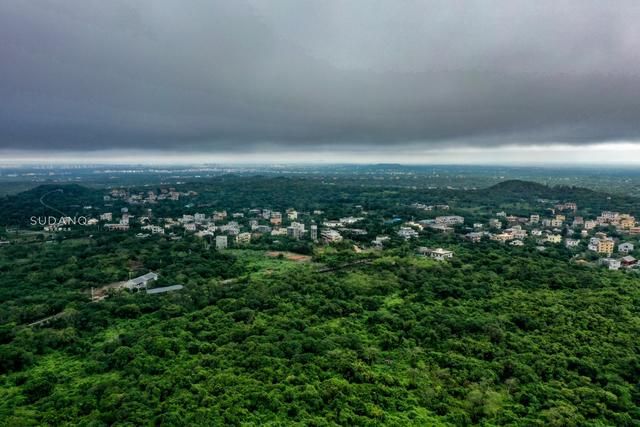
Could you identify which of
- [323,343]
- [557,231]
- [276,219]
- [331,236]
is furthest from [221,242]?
[557,231]

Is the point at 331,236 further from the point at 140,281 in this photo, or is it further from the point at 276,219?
Answer: the point at 140,281

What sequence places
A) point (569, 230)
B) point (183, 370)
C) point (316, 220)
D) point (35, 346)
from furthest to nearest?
point (316, 220) < point (569, 230) < point (35, 346) < point (183, 370)

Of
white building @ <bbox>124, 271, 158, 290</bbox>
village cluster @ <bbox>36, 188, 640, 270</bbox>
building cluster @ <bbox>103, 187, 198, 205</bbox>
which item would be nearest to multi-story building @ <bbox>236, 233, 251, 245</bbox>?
village cluster @ <bbox>36, 188, 640, 270</bbox>

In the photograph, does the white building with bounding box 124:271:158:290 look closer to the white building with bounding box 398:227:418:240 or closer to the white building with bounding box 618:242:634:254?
the white building with bounding box 398:227:418:240

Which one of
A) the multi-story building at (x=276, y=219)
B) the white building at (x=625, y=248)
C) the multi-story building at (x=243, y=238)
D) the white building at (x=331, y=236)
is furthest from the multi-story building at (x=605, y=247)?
the multi-story building at (x=276, y=219)

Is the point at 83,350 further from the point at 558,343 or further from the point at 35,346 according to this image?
the point at 558,343

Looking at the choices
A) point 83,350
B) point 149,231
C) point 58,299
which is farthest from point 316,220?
point 83,350

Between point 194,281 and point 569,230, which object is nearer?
point 194,281

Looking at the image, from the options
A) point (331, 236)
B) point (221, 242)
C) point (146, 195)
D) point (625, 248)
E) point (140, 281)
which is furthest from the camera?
point (146, 195)
